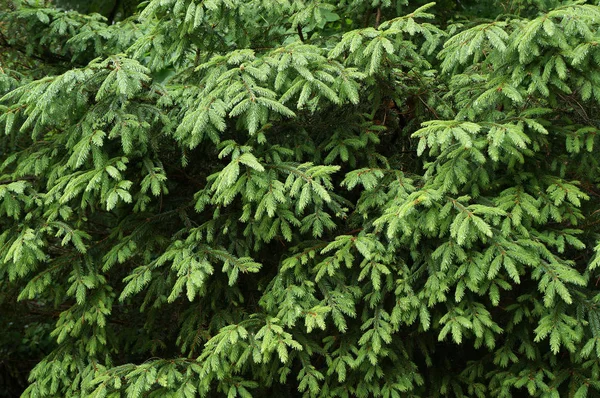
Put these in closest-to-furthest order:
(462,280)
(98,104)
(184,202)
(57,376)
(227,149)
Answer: (462,280), (227,149), (98,104), (57,376), (184,202)

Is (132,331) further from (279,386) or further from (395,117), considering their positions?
(395,117)

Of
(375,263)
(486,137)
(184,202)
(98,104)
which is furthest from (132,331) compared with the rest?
(486,137)

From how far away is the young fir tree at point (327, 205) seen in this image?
2.69 meters

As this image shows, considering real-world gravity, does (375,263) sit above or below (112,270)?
above

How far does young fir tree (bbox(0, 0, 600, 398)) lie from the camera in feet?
8.82

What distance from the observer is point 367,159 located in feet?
10.8

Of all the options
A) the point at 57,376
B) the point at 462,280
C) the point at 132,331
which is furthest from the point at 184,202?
the point at 462,280

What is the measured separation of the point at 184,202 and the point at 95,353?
0.97m

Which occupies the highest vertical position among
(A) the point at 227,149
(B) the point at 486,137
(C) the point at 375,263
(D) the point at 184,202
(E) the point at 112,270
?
(B) the point at 486,137

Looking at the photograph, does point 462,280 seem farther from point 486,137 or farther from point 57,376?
point 57,376

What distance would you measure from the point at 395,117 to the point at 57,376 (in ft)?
7.70

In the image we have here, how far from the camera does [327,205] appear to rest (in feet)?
10.3

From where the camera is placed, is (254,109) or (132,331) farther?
(132,331)

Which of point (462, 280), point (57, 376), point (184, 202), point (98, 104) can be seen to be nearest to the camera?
point (462, 280)
